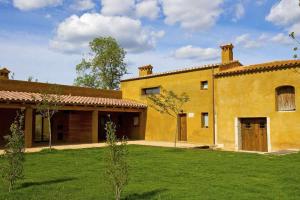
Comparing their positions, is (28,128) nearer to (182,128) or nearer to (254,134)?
(182,128)

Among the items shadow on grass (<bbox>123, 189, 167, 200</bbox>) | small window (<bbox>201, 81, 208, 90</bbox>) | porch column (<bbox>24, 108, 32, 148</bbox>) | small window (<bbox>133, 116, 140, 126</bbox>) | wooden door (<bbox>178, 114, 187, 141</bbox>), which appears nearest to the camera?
shadow on grass (<bbox>123, 189, 167, 200</bbox>)

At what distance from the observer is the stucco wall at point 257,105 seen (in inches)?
706

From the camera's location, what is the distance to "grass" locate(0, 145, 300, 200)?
295 inches

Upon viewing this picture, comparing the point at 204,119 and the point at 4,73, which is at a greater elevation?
the point at 4,73

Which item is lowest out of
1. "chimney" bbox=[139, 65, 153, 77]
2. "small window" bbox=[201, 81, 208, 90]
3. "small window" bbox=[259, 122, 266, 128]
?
"small window" bbox=[259, 122, 266, 128]

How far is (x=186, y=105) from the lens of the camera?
23.9m

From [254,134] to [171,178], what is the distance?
39.2ft

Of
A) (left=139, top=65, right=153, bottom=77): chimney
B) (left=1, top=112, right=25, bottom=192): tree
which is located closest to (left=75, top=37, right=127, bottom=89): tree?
(left=139, top=65, right=153, bottom=77): chimney

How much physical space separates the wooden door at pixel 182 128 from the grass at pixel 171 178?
1011cm

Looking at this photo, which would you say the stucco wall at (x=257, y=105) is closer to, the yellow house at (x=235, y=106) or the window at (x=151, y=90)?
the yellow house at (x=235, y=106)

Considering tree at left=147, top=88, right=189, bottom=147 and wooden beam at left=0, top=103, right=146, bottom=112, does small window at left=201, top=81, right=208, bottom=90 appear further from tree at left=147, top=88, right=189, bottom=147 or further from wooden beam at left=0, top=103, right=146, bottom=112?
wooden beam at left=0, top=103, right=146, bottom=112

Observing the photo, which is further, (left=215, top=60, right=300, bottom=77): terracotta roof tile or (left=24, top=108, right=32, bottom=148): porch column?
(left=24, top=108, right=32, bottom=148): porch column

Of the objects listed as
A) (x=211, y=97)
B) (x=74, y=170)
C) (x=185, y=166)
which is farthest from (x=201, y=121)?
(x=74, y=170)

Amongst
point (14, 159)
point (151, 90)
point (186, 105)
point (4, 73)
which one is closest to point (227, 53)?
point (186, 105)
